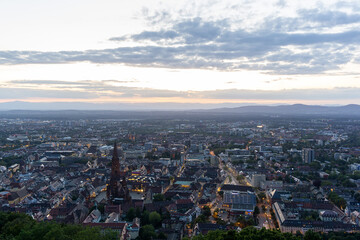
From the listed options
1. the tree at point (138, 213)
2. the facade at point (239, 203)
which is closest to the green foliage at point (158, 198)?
the tree at point (138, 213)

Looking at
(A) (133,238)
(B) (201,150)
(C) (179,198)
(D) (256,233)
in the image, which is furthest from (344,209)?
(B) (201,150)

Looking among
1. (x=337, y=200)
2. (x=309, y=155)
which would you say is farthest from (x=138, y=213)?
(x=309, y=155)

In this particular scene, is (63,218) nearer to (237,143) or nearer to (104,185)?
(104,185)

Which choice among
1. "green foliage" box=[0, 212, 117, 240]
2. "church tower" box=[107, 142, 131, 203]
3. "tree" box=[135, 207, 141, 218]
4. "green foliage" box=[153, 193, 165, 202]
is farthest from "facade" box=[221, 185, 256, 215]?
"green foliage" box=[0, 212, 117, 240]

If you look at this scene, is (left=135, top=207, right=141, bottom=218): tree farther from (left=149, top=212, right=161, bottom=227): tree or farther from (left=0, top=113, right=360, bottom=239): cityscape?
(left=149, top=212, right=161, bottom=227): tree

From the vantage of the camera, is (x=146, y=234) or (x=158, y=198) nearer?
(x=146, y=234)

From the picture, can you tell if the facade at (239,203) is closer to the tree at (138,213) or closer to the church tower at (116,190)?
the tree at (138,213)

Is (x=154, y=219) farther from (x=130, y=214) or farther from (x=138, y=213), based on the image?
(x=130, y=214)
